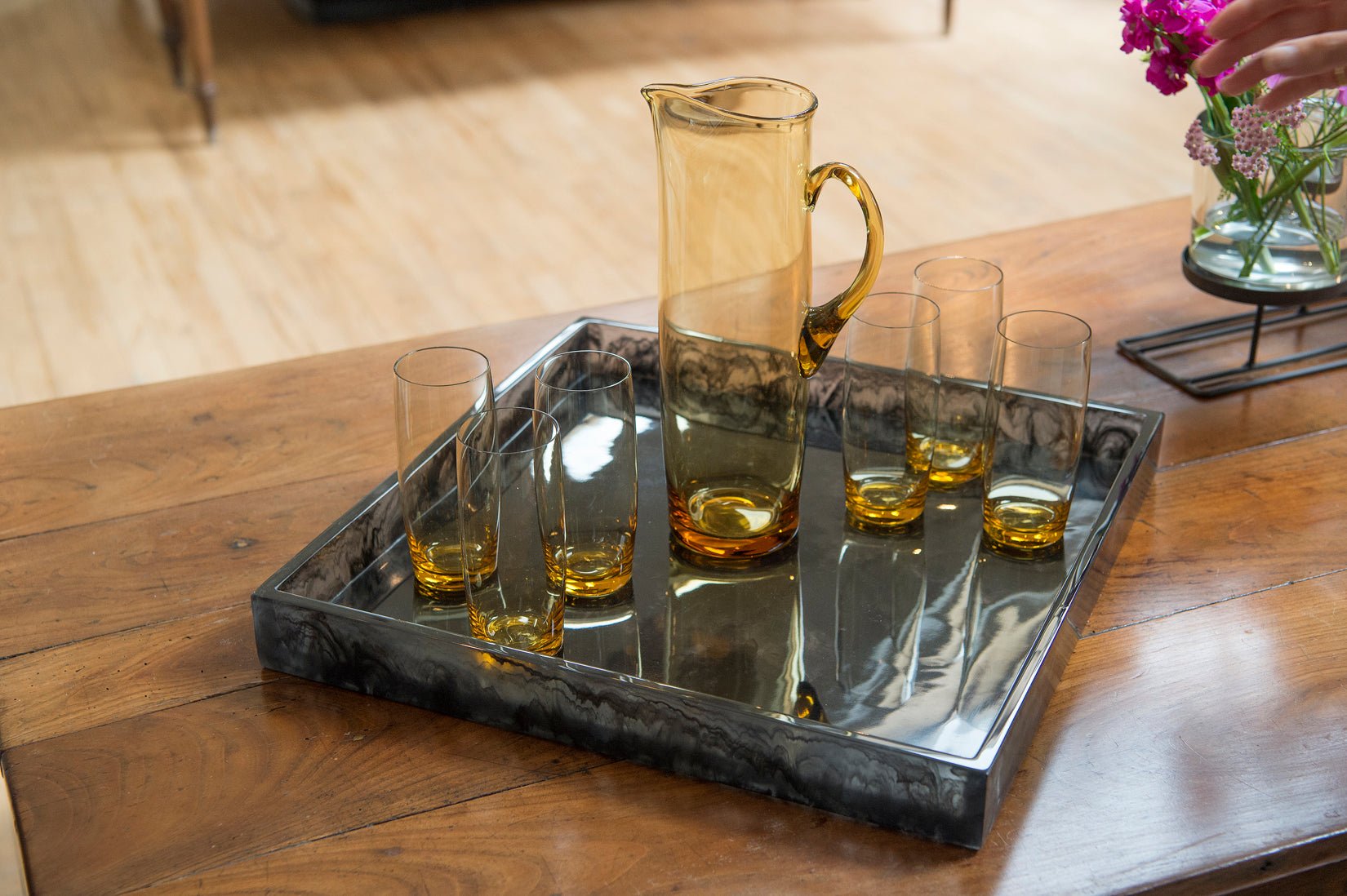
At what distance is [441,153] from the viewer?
3.36 meters

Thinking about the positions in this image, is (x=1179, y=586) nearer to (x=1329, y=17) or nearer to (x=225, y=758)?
(x=1329, y=17)

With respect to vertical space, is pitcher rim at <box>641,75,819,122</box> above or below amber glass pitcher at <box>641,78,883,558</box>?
above

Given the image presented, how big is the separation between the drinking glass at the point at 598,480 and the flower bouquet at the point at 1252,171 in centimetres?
52

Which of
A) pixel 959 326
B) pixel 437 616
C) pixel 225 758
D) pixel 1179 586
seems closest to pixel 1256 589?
pixel 1179 586

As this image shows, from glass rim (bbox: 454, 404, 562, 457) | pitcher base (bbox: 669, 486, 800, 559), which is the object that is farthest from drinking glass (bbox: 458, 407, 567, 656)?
pitcher base (bbox: 669, 486, 800, 559)

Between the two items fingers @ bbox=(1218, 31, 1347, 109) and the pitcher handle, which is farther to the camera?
fingers @ bbox=(1218, 31, 1347, 109)

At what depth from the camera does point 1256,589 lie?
0.91 metres

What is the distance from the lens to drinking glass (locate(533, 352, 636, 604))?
85cm

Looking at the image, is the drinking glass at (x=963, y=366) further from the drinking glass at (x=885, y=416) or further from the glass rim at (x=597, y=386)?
the glass rim at (x=597, y=386)

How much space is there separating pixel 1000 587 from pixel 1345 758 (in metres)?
0.22

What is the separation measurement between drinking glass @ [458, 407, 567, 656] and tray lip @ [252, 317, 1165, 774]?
0.03 meters

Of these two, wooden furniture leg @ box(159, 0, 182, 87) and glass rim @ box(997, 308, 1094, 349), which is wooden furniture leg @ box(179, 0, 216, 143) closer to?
wooden furniture leg @ box(159, 0, 182, 87)

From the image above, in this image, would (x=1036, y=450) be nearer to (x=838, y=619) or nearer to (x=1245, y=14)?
(x=838, y=619)

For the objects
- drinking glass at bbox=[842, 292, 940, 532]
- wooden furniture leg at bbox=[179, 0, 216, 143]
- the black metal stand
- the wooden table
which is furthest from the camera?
wooden furniture leg at bbox=[179, 0, 216, 143]
